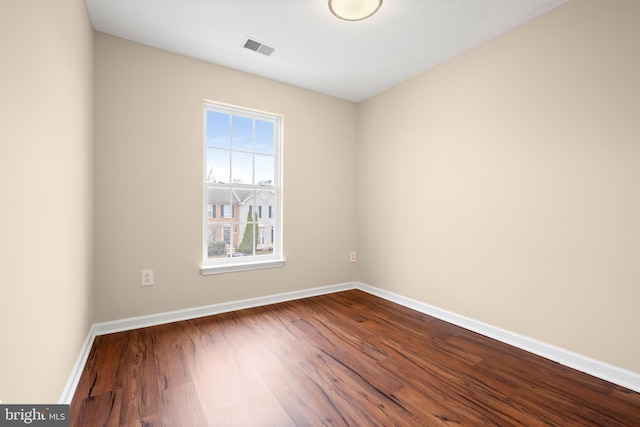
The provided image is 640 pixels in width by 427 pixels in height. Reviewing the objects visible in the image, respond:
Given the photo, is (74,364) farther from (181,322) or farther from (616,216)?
(616,216)

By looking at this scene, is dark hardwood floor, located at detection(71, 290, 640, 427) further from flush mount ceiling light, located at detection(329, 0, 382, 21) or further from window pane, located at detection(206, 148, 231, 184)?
flush mount ceiling light, located at detection(329, 0, 382, 21)

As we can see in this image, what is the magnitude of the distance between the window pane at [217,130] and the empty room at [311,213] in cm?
2

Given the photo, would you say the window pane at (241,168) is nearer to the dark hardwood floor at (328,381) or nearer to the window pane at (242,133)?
the window pane at (242,133)

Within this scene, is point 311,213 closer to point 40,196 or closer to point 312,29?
point 312,29

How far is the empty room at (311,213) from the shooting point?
1352 millimetres

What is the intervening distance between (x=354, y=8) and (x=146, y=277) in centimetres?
268

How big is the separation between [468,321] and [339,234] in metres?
1.69

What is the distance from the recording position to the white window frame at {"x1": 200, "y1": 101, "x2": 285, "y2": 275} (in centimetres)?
272

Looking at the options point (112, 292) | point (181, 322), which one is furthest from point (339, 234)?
point (112, 292)

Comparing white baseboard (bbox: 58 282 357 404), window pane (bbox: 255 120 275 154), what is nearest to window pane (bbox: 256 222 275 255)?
white baseboard (bbox: 58 282 357 404)

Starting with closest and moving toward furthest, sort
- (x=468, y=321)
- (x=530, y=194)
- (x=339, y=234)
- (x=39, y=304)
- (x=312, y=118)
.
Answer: (x=39, y=304) → (x=530, y=194) → (x=468, y=321) → (x=312, y=118) → (x=339, y=234)

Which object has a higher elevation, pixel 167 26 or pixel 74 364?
pixel 167 26

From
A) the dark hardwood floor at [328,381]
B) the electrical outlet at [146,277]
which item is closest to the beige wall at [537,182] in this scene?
the dark hardwood floor at [328,381]

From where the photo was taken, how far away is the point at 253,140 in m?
3.05
